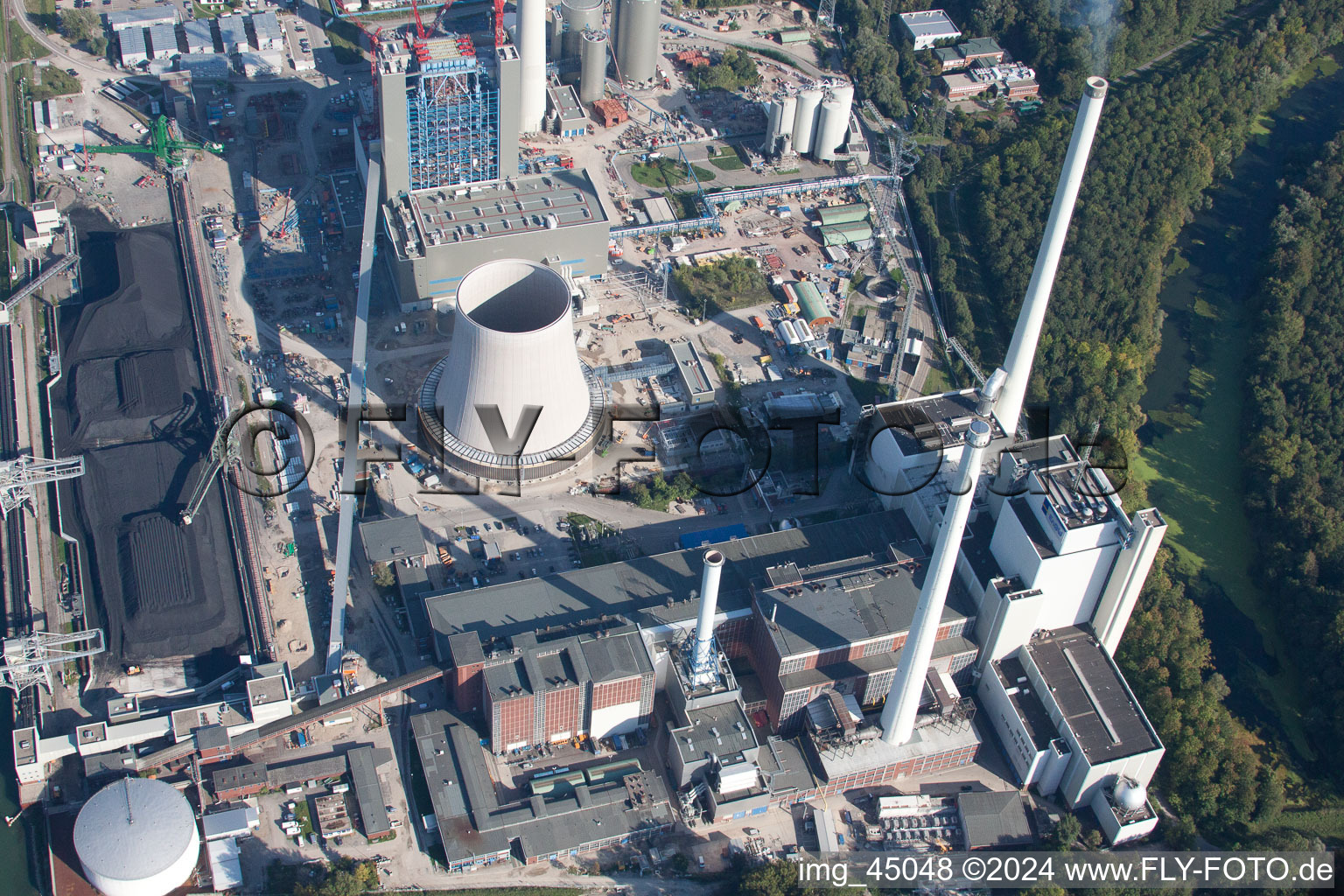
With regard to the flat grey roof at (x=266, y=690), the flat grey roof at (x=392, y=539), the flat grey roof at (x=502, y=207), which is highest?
the flat grey roof at (x=502, y=207)

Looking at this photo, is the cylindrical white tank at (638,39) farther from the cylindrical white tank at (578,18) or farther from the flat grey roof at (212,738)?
the flat grey roof at (212,738)

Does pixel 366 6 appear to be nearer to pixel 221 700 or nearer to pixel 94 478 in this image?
pixel 94 478

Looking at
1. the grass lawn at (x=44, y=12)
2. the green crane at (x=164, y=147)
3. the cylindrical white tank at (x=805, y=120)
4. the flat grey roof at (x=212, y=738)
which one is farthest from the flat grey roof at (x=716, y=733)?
the grass lawn at (x=44, y=12)

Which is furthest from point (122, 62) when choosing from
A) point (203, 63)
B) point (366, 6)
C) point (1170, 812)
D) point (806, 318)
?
point (1170, 812)

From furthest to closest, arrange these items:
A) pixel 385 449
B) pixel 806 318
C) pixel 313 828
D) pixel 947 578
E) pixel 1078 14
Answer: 1. pixel 1078 14
2. pixel 806 318
3. pixel 385 449
4. pixel 313 828
5. pixel 947 578

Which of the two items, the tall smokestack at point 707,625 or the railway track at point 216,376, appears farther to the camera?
the railway track at point 216,376
